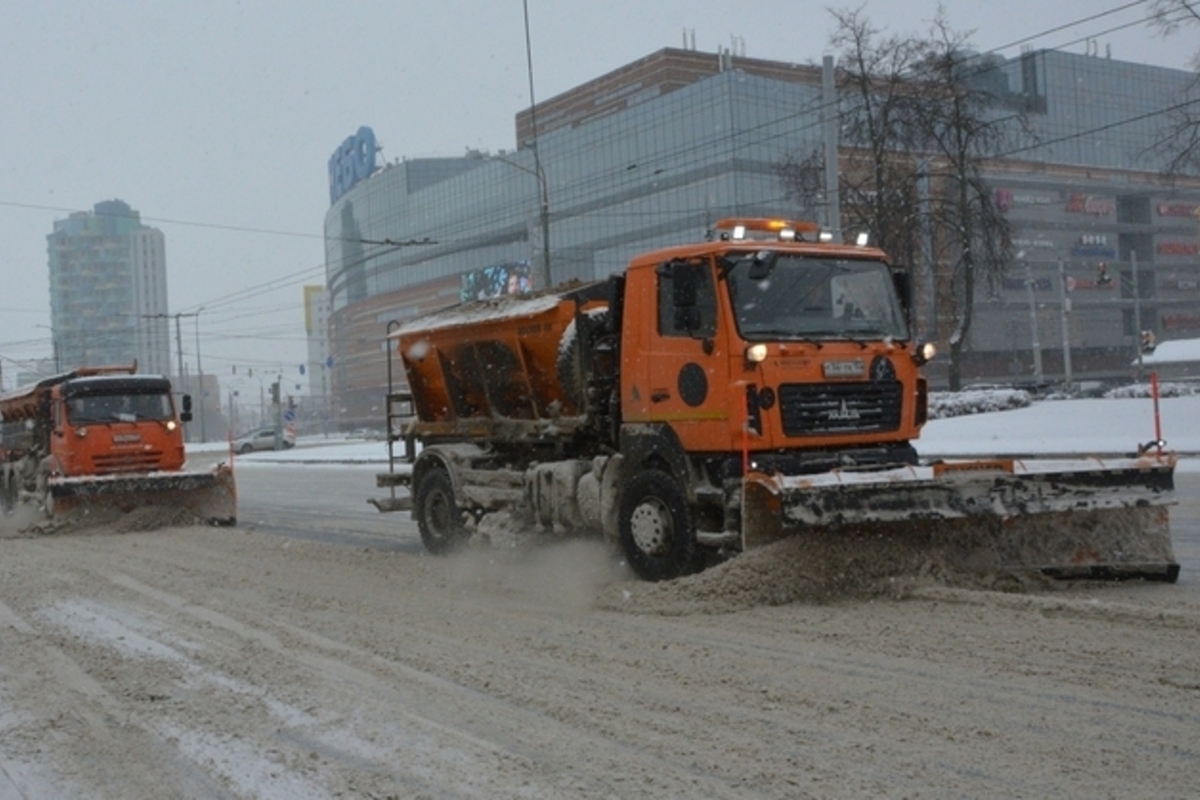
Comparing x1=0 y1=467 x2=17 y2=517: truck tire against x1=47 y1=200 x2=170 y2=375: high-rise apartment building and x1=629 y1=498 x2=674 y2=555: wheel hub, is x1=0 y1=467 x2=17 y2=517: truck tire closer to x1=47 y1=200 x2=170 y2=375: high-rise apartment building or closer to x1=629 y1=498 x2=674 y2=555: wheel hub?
x1=629 y1=498 x2=674 y2=555: wheel hub

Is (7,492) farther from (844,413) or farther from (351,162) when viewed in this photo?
(351,162)

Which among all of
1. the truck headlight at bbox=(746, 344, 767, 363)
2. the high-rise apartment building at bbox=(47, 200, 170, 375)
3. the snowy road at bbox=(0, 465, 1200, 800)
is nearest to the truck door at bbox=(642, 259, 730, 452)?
the truck headlight at bbox=(746, 344, 767, 363)

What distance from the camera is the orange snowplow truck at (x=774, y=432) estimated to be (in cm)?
877

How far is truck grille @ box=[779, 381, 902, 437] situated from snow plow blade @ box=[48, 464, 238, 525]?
11.0m

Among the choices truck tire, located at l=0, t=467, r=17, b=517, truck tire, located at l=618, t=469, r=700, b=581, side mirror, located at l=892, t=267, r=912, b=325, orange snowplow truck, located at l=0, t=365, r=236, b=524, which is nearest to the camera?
truck tire, located at l=618, t=469, r=700, b=581

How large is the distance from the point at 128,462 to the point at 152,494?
141 cm

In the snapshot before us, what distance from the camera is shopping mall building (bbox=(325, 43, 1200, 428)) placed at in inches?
2793

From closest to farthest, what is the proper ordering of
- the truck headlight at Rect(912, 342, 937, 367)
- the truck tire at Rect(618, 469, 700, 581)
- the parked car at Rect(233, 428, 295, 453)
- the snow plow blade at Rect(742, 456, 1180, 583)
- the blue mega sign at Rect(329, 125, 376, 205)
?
the snow plow blade at Rect(742, 456, 1180, 583), the truck tire at Rect(618, 469, 700, 581), the truck headlight at Rect(912, 342, 937, 367), the parked car at Rect(233, 428, 295, 453), the blue mega sign at Rect(329, 125, 376, 205)

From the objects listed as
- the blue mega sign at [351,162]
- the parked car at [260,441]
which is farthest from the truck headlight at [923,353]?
the blue mega sign at [351,162]

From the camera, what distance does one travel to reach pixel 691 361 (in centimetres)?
977

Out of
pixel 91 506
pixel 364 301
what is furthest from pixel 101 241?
pixel 91 506

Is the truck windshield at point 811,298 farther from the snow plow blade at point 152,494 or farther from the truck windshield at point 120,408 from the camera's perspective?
the truck windshield at point 120,408

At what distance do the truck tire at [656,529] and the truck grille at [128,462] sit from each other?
11.4 metres

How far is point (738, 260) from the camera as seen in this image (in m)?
9.66
